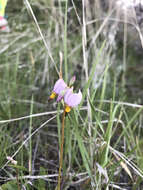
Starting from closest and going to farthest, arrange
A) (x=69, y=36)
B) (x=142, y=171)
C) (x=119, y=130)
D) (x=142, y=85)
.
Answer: (x=142, y=171) → (x=119, y=130) → (x=69, y=36) → (x=142, y=85)

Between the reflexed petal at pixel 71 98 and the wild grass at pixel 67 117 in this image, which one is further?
the wild grass at pixel 67 117

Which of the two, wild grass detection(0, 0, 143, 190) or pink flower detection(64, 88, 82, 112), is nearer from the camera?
pink flower detection(64, 88, 82, 112)

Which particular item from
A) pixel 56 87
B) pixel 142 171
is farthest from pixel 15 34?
pixel 142 171

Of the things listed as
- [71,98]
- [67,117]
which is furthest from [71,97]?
[67,117]

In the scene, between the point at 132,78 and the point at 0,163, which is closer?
the point at 0,163

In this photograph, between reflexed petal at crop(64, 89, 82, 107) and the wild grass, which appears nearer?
reflexed petal at crop(64, 89, 82, 107)

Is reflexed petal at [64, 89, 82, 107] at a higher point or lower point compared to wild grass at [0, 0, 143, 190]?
higher

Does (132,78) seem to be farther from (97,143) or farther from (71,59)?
(97,143)

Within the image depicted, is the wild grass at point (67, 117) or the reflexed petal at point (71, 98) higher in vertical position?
the reflexed petal at point (71, 98)
